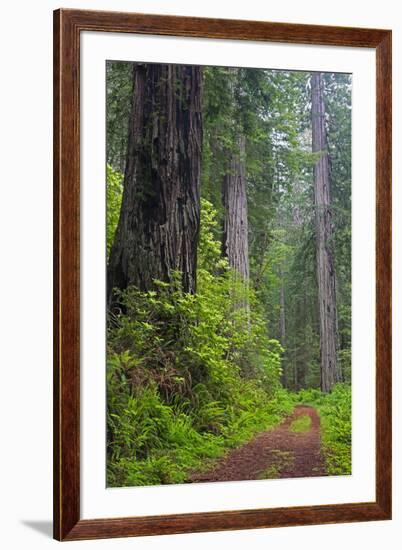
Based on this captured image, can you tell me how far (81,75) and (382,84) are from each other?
5.08 feet

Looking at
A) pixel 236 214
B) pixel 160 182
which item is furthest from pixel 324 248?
pixel 160 182

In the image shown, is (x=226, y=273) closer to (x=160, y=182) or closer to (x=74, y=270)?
(x=160, y=182)

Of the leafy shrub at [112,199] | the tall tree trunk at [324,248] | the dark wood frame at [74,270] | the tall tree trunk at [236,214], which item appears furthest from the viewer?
the tall tree trunk at [324,248]

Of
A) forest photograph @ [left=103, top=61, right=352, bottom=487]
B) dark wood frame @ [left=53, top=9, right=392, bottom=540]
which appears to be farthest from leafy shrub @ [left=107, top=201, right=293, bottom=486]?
dark wood frame @ [left=53, top=9, right=392, bottom=540]

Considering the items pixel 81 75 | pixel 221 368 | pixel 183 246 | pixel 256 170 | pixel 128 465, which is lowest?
pixel 128 465

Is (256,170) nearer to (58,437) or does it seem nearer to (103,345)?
(103,345)

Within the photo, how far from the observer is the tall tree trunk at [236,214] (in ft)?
18.5

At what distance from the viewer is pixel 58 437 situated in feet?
17.5

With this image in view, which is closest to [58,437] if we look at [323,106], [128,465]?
[128,465]

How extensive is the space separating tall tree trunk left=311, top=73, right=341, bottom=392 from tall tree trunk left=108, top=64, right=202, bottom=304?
0.62 m

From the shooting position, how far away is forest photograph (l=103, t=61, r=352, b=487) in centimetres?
551

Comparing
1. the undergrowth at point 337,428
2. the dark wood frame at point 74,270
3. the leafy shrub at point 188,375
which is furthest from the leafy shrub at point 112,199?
the undergrowth at point 337,428

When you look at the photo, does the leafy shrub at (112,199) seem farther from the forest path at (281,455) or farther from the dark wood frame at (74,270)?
the forest path at (281,455)

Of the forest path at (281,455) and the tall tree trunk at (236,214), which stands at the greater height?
the tall tree trunk at (236,214)
